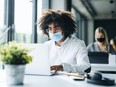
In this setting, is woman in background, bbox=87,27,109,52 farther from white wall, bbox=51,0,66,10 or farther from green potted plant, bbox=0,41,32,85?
green potted plant, bbox=0,41,32,85

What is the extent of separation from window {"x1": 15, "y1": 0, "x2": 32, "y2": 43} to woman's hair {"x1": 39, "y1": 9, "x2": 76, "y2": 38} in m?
0.68

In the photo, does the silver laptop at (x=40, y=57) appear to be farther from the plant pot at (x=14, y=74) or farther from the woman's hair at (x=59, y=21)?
the woman's hair at (x=59, y=21)

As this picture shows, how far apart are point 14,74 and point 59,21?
107 centimetres

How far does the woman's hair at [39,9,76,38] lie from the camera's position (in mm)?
2348

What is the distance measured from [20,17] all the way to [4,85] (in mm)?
1942

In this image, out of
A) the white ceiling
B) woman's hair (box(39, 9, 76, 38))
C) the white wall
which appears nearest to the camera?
woman's hair (box(39, 9, 76, 38))

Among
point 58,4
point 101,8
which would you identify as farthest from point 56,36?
point 101,8

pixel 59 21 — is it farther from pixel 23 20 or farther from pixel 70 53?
pixel 23 20

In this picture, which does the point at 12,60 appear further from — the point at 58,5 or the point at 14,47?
the point at 58,5

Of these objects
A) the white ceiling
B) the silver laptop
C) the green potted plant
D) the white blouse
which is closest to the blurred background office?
the white ceiling

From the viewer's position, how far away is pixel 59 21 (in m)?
2.34

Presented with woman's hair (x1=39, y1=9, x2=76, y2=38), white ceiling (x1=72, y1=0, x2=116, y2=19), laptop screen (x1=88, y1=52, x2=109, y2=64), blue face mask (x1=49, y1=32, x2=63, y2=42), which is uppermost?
white ceiling (x1=72, y1=0, x2=116, y2=19)

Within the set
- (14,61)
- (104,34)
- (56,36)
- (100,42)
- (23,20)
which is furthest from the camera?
(104,34)

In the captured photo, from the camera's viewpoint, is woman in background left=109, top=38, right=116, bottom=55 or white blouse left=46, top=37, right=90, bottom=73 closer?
white blouse left=46, top=37, right=90, bottom=73
